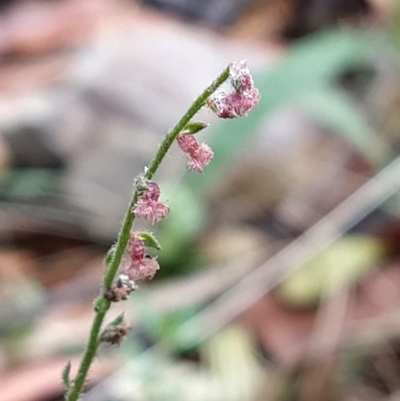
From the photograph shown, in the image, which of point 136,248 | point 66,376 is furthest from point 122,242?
point 66,376

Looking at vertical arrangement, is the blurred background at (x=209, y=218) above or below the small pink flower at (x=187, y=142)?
above

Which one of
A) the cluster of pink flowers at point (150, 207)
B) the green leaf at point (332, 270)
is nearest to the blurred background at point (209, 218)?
the green leaf at point (332, 270)

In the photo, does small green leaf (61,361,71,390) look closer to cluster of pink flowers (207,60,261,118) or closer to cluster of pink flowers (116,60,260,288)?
cluster of pink flowers (116,60,260,288)

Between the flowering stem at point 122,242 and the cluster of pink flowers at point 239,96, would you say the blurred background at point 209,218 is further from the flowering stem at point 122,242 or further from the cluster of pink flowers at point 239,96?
the cluster of pink flowers at point 239,96

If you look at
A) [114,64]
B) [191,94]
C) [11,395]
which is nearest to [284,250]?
[11,395]

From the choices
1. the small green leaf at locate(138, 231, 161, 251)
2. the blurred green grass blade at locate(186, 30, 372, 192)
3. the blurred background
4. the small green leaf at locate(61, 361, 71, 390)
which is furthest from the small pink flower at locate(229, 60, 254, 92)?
the blurred green grass blade at locate(186, 30, 372, 192)

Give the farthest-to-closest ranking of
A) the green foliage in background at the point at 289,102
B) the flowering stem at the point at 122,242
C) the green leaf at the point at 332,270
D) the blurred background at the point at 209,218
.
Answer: the green foliage in background at the point at 289,102 < the green leaf at the point at 332,270 < the blurred background at the point at 209,218 < the flowering stem at the point at 122,242

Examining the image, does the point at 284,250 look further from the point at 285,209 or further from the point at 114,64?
the point at 114,64

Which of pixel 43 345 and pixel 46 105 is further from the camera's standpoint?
pixel 46 105
